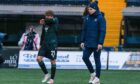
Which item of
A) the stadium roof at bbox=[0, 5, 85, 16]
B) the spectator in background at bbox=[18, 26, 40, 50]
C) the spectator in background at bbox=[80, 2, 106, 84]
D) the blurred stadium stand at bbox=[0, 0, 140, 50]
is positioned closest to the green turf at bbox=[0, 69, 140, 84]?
the spectator in background at bbox=[80, 2, 106, 84]

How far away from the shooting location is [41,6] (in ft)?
92.8

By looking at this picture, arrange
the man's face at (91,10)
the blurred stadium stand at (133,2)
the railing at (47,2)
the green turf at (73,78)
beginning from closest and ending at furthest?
the man's face at (91,10) < the green turf at (73,78) < the blurred stadium stand at (133,2) < the railing at (47,2)

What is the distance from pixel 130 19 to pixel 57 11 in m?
3.37

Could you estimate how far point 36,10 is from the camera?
27.4 m

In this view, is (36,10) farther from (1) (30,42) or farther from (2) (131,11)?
(1) (30,42)

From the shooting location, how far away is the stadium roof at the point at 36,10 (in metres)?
27.2

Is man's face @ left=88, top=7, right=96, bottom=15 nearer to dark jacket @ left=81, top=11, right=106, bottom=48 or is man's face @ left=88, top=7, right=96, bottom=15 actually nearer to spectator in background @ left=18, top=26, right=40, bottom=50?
dark jacket @ left=81, top=11, right=106, bottom=48

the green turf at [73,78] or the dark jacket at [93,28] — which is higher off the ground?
the dark jacket at [93,28]

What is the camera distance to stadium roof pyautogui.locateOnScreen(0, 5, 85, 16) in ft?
89.3

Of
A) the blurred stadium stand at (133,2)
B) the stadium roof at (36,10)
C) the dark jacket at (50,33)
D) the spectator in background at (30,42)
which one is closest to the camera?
the dark jacket at (50,33)

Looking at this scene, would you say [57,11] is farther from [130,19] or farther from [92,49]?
[92,49]

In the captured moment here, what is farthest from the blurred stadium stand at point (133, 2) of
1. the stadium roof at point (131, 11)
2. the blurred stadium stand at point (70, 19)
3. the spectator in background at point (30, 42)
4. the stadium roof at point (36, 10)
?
the spectator in background at point (30, 42)

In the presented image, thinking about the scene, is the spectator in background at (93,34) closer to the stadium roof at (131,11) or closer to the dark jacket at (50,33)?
the dark jacket at (50,33)

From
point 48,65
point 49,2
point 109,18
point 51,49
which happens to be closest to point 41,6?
point 49,2
